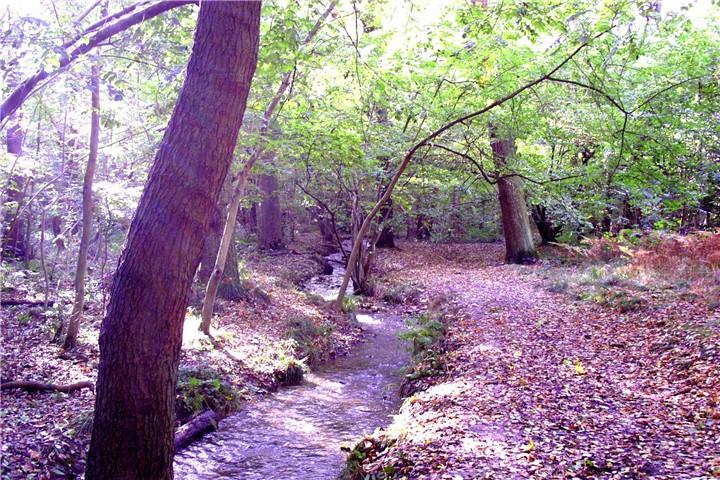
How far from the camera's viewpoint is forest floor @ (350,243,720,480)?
447 cm

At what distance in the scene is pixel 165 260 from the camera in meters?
3.64

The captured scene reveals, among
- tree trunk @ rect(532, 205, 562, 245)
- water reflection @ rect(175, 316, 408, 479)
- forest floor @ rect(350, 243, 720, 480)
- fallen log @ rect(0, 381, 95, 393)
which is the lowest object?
water reflection @ rect(175, 316, 408, 479)

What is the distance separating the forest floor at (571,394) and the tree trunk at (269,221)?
40.4 feet

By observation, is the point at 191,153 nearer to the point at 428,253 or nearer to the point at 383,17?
the point at 383,17

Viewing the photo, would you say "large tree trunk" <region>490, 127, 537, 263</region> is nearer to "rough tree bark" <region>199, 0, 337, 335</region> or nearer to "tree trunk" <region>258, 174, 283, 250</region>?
"tree trunk" <region>258, 174, 283, 250</region>

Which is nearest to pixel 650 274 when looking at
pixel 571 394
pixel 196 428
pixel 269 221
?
pixel 571 394

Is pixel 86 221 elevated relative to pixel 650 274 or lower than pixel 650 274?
elevated

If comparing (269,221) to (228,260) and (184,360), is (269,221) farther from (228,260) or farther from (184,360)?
(184,360)

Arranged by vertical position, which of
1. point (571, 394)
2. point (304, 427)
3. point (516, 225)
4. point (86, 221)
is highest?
point (516, 225)

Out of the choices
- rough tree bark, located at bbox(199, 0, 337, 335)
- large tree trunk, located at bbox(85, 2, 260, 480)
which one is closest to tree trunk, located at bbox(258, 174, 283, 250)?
rough tree bark, located at bbox(199, 0, 337, 335)

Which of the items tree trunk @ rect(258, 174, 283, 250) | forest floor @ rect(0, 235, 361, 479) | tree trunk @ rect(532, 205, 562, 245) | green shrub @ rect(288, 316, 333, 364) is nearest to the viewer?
forest floor @ rect(0, 235, 361, 479)

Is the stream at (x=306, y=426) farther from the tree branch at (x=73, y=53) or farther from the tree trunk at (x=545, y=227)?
the tree trunk at (x=545, y=227)

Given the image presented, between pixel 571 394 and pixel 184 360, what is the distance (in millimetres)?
5755

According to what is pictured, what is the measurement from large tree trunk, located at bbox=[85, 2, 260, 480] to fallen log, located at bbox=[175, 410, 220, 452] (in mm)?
2737
